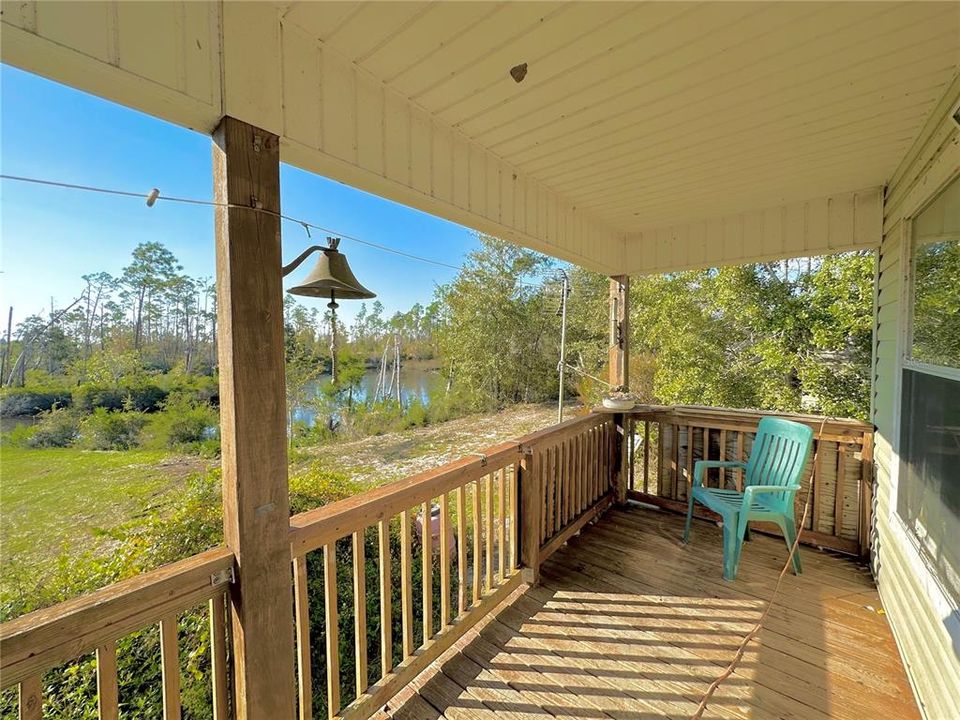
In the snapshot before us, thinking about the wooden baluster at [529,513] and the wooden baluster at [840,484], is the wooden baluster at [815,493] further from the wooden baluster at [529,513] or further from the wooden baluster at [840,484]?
the wooden baluster at [529,513]

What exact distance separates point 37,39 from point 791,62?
211 cm

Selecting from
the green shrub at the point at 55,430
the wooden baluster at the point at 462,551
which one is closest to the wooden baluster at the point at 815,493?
the wooden baluster at the point at 462,551

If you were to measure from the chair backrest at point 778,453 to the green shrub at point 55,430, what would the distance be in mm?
6362

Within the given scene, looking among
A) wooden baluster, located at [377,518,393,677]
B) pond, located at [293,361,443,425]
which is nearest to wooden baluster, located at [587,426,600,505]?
wooden baluster, located at [377,518,393,677]

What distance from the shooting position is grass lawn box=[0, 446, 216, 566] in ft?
10.7

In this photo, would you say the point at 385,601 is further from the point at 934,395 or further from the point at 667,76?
the point at 934,395

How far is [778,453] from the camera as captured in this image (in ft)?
9.41

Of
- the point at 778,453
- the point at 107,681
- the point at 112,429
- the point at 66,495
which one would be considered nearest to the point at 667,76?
the point at 107,681

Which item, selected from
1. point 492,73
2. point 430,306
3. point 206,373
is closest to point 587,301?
point 430,306

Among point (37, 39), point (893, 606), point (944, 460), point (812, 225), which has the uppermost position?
point (812, 225)

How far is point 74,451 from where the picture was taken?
14.4 ft

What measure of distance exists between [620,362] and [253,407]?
10.9ft

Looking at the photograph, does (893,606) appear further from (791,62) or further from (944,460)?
(791,62)

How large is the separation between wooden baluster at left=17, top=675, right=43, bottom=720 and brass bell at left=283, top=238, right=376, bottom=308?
1.24 metres
